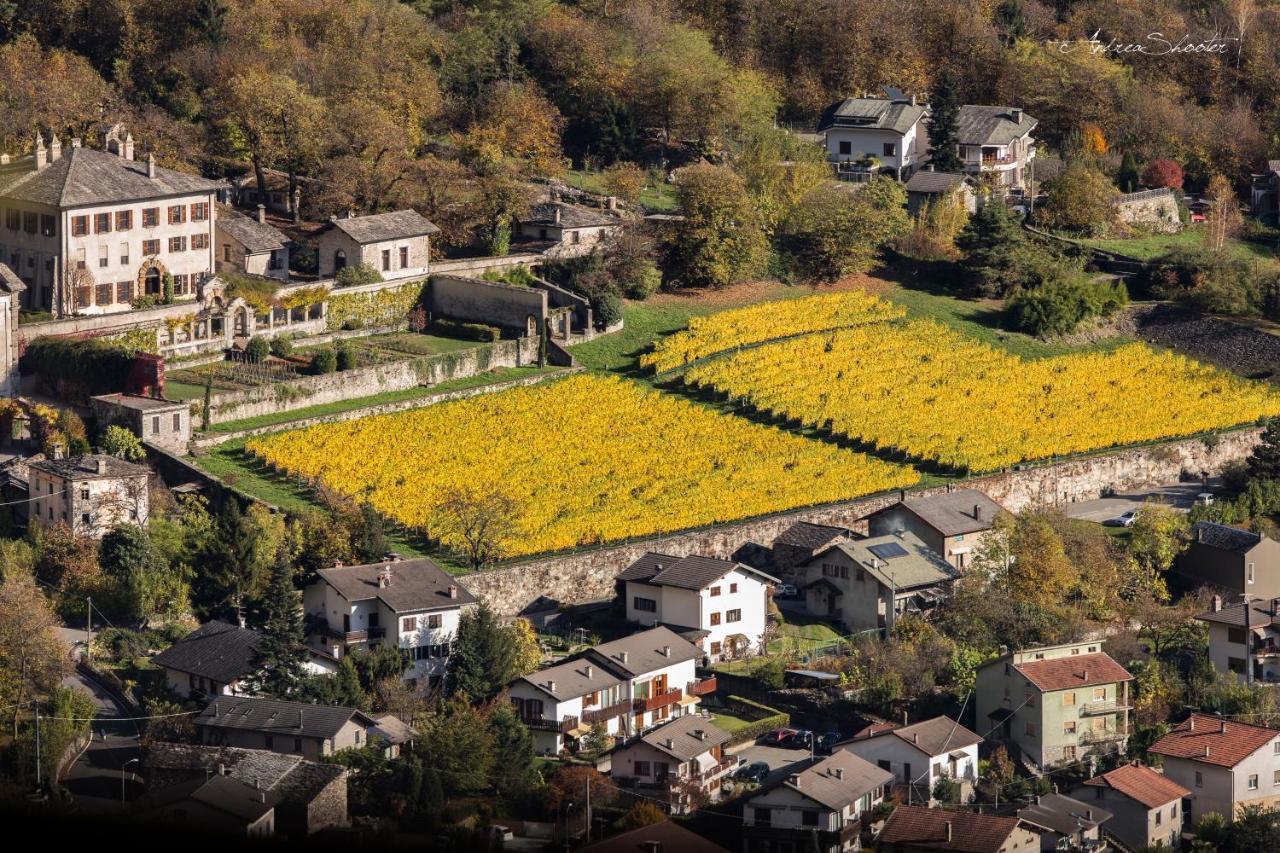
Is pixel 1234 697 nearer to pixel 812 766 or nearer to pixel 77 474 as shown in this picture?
pixel 812 766

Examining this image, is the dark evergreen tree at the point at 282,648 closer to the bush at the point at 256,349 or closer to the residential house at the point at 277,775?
the residential house at the point at 277,775

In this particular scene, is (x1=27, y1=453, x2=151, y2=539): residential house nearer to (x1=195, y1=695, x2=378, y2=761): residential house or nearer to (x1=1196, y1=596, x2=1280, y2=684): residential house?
(x1=195, y1=695, x2=378, y2=761): residential house

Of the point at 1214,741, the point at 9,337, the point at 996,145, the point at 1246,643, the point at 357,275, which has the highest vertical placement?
the point at 996,145

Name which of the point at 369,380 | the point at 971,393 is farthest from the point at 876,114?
the point at 369,380

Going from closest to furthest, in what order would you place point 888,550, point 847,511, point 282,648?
point 282,648 → point 888,550 → point 847,511

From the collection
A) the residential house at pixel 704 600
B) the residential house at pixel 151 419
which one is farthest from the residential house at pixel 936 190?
the residential house at pixel 151 419

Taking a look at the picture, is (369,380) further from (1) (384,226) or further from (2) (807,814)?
(2) (807,814)

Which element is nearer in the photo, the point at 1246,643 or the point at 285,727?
the point at 285,727

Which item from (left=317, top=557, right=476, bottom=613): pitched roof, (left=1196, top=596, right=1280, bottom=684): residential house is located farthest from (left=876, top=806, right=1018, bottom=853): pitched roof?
(left=1196, top=596, right=1280, bottom=684): residential house
